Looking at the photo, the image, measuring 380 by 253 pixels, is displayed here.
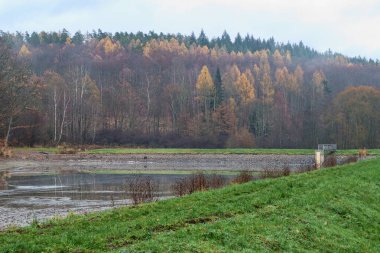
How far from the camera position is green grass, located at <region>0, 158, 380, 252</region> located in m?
10.3

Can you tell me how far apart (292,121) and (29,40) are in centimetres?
10412

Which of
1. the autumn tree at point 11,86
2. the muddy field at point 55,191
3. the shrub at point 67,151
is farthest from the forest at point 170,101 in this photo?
the muddy field at point 55,191

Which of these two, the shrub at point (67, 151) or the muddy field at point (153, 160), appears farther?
the shrub at point (67, 151)

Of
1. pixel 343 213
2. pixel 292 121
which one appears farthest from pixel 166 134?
pixel 343 213

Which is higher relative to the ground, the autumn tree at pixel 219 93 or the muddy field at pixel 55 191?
the autumn tree at pixel 219 93

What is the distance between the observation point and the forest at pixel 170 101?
86375 mm

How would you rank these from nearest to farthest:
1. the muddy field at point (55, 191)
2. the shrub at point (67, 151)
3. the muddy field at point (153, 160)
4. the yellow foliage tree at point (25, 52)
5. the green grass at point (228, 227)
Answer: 1. the green grass at point (228, 227)
2. the muddy field at point (55, 191)
3. the muddy field at point (153, 160)
4. the shrub at point (67, 151)
5. the yellow foliage tree at point (25, 52)

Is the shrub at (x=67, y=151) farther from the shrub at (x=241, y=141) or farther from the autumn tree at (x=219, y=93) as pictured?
the autumn tree at (x=219, y=93)

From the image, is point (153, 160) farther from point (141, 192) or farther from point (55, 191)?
point (141, 192)

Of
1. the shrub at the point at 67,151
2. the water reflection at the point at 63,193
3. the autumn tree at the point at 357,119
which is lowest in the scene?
the water reflection at the point at 63,193

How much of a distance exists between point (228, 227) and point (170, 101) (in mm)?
102871

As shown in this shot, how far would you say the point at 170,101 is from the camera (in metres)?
114

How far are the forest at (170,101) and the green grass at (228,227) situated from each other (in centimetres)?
4850

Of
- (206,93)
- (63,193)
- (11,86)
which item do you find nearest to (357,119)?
(206,93)
